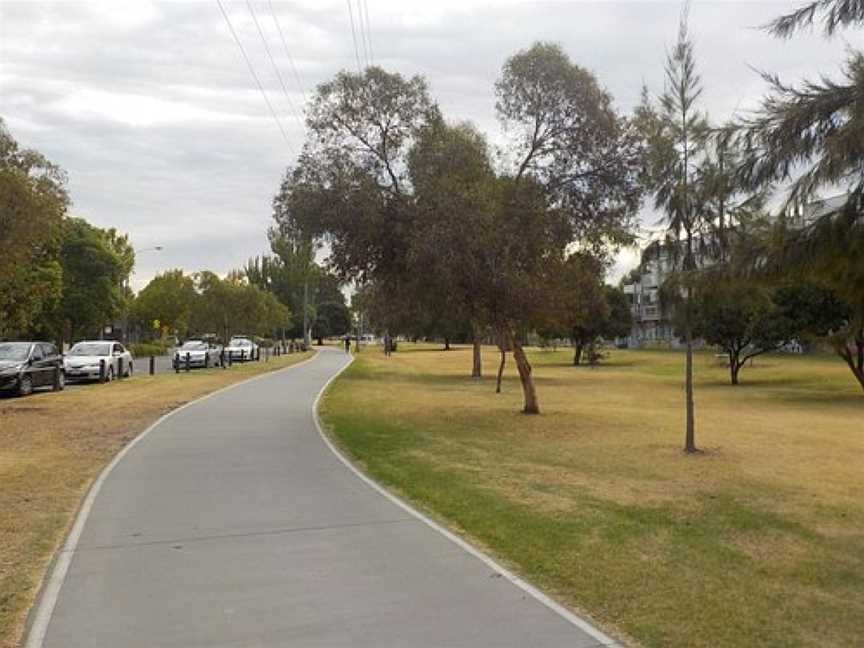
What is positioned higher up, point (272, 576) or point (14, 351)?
point (14, 351)

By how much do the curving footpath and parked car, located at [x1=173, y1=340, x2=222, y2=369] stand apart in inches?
1264

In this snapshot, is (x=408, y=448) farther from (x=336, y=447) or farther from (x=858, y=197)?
(x=858, y=197)

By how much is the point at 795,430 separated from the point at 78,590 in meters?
19.2

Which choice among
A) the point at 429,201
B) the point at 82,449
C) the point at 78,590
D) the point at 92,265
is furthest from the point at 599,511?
the point at 92,265

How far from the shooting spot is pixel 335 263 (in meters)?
20.2

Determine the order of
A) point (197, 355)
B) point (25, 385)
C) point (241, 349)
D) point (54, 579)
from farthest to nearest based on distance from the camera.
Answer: point (241, 349), point (197, 355), point (25, 385), point (54, 579)

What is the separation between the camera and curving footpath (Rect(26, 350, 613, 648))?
17.7ft

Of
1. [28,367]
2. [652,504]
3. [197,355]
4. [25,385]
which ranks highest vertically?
[197,355]

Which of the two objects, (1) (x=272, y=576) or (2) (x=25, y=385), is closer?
(1) (x=272, y=576)

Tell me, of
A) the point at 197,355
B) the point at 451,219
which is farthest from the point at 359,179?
the point at 197,355

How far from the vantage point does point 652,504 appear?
403 inches

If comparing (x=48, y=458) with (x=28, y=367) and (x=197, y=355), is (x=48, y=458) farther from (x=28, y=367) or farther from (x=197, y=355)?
(x=197, y=355)

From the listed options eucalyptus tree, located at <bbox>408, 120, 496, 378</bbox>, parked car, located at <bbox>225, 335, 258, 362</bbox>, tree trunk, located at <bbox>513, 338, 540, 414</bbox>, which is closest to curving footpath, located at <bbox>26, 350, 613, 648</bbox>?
eucalyptus tree, located at <bbox>408, 120, 496, 378</bbox>

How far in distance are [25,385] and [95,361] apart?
22.6ft
